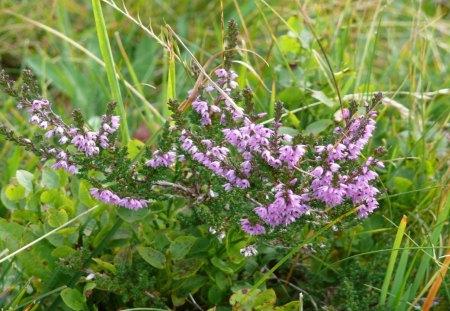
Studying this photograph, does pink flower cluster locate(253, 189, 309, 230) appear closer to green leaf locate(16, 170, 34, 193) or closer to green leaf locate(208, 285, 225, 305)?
green leaf locate(208, 285, 225, 305)

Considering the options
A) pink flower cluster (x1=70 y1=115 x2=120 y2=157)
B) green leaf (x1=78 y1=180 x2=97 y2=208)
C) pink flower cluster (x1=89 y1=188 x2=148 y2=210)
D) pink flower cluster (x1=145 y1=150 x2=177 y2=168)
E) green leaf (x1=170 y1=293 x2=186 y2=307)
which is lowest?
green leaf (x1=170 y1=293 x2=186 y2=307)

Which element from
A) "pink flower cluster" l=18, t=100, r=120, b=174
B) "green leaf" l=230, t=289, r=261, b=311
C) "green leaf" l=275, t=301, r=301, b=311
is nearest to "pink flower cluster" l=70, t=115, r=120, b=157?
"pink flower cluster" l=18, t=100, r=120, b=174

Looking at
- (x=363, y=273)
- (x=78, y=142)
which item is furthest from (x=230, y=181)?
(x=363, y=273)

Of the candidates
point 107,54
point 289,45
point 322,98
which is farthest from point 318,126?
point 107,54

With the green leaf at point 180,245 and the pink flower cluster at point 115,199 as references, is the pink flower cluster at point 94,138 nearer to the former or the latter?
the pink flower cluster at point 115,199

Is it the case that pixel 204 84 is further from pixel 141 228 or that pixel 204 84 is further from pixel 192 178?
pixel 141 228

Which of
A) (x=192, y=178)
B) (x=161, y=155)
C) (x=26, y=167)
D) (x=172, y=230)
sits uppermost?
(x=161, y=155)

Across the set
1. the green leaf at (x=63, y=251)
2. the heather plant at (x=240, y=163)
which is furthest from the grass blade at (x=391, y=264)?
the green leaf at (x=63, y=251)
